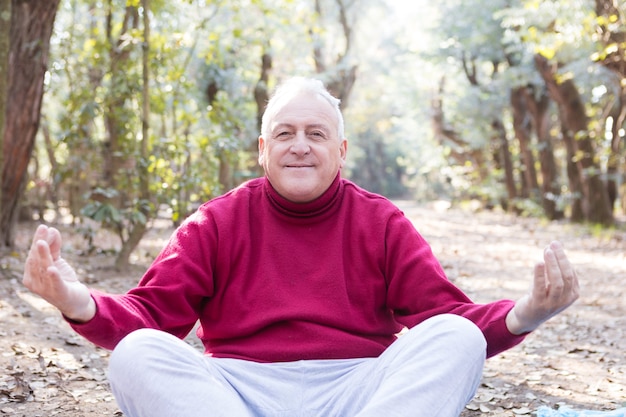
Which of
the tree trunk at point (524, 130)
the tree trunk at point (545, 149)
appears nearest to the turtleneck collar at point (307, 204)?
the tree trunk at point (545, 149)

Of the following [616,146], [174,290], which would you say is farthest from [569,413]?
[616,146]

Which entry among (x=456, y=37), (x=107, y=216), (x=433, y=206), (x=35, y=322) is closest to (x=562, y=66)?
(x=456, y=37)

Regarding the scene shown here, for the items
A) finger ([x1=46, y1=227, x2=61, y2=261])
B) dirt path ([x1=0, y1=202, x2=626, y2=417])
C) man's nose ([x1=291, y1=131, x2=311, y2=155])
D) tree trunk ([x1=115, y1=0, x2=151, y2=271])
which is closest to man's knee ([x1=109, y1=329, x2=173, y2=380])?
finger ([x1=46, y1=227, x2=61, y2=261])

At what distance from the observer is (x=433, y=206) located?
30812mm

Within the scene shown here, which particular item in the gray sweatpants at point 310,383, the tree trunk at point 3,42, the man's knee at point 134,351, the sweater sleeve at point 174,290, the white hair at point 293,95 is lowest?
the gray sweatpants at point 310,383

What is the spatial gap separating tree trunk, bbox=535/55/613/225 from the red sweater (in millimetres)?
11736

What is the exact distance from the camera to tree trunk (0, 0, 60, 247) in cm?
732

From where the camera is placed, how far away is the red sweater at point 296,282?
2.55 meters

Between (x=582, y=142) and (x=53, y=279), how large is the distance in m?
12.9

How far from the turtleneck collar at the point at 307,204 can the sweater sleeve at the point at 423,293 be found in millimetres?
234

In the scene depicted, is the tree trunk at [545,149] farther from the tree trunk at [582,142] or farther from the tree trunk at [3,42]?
the tree trunk at [3,42]

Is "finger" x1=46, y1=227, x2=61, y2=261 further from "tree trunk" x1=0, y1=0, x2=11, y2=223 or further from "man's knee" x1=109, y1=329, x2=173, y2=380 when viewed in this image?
"tree trunk" x1=0, y1=0, x2=11, y2=223

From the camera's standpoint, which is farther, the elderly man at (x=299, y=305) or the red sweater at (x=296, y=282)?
the red sweater at (x=296, y=282)

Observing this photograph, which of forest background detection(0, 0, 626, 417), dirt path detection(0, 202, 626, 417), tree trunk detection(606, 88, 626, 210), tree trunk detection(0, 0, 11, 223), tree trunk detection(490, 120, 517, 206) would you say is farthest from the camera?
tree trunk detection(490, 120, 517, 206)
